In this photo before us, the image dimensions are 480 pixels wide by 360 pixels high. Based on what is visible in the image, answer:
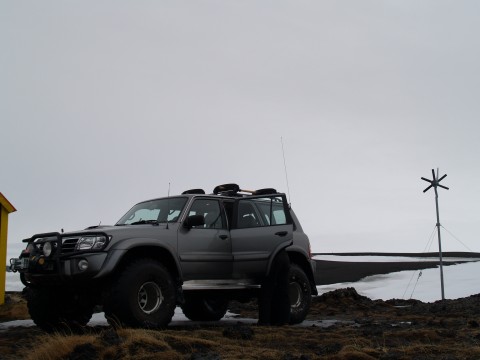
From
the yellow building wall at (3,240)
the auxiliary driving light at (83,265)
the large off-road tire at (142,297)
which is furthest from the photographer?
the yellow building wall at (3,240)

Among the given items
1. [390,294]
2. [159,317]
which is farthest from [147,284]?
[390,294]

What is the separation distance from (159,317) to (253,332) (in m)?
1.44

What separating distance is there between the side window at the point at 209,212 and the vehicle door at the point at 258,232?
0.27 meters

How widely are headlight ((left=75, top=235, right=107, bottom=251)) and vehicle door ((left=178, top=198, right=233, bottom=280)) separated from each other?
4.30 feet

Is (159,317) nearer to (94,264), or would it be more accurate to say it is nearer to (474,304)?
(94,264)

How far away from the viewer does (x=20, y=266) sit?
10.2m

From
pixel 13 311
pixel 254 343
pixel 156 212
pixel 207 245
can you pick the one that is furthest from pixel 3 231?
pixel 254 343

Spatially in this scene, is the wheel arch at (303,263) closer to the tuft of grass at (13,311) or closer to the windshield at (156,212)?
the windshield at (156,212)

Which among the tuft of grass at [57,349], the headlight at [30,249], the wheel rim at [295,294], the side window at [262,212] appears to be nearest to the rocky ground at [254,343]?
the tuft of grass at [57,349]

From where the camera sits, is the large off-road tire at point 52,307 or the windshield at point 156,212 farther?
the windshield at point 156,212

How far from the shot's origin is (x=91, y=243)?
941 cm

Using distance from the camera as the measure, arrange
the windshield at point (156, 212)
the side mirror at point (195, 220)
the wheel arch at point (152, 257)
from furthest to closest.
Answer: the windshield at point (156, 212) < the side mirror at point (195, 220) < the wheel arch at point (152, 257)

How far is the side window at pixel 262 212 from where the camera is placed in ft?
38.1

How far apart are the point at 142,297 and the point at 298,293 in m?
3.62
